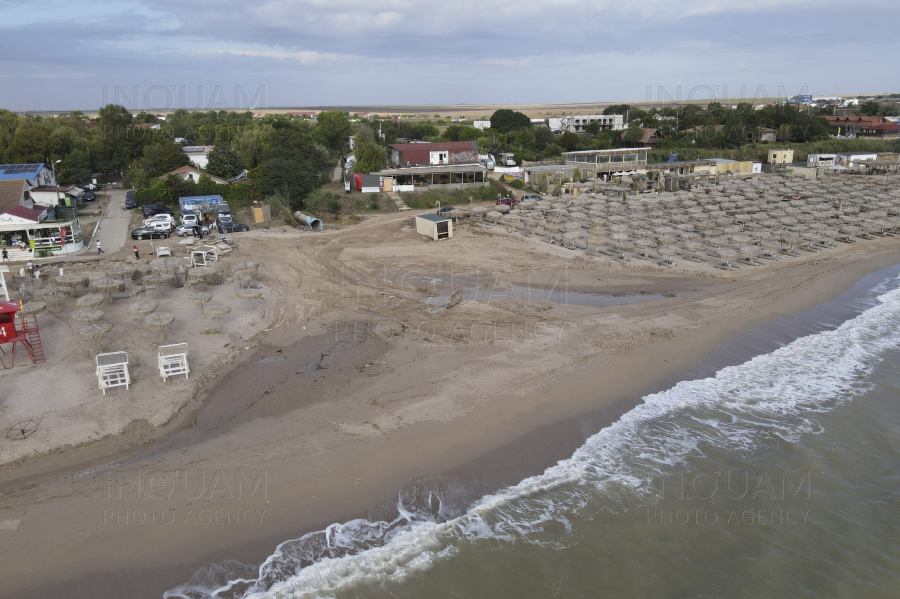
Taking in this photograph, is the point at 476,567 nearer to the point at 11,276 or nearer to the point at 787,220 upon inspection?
the point at 11,276

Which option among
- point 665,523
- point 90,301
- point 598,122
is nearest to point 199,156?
point 90,301

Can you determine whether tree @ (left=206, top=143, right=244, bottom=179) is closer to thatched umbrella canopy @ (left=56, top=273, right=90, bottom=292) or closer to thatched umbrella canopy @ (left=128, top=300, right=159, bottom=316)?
thatched umbrella canopy @ (left=56, top=273, right=90, bottom=292)

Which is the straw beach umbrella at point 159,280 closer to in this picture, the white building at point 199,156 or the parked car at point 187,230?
the parked car at point 187,230

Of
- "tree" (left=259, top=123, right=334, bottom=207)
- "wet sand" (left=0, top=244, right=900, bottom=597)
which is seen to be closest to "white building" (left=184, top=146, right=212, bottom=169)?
"tree" (left=259, top=123, right=334, bottom=207)

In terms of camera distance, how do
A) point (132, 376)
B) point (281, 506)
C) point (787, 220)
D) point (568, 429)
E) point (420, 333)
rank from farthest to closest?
1. point (787, 220)
2. point (420, 333)
3. point (132, 376)
4. point (568, 429)
5. point (281, 506)

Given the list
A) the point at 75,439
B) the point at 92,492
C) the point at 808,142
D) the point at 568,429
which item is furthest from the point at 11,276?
the point at 808,142

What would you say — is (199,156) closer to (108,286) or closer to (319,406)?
(108,286)

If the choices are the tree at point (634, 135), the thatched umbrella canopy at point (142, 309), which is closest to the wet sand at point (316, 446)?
the thatched umbrella canopy at point (142, 309)

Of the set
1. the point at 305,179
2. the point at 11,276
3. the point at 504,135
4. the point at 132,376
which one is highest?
the point at 504,135
